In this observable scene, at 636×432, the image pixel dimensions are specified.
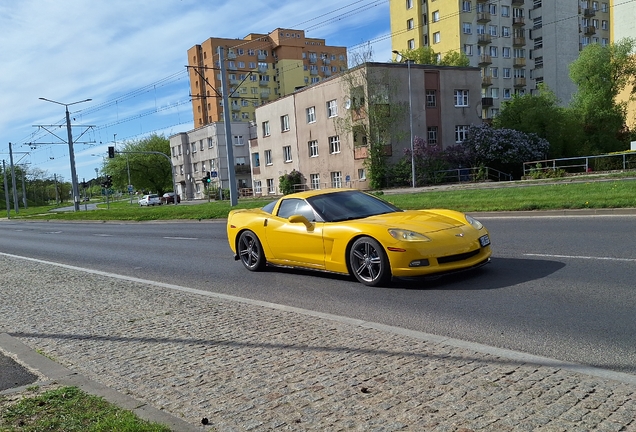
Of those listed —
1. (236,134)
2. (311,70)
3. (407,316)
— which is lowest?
(407,316)

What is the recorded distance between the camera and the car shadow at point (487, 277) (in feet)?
21.8

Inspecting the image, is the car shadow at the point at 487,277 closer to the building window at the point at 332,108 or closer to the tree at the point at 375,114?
the tree at the point at 375,114

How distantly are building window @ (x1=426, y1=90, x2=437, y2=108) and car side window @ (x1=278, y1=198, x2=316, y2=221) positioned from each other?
122ft

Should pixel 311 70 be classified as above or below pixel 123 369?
above

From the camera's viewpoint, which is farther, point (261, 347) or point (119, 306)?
point (119, 306)

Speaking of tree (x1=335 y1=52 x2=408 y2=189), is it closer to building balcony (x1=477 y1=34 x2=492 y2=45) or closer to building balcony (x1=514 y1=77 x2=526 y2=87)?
building balcony (x1=477 y1=34 x2=492 y2=45)

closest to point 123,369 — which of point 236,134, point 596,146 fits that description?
point 596,146

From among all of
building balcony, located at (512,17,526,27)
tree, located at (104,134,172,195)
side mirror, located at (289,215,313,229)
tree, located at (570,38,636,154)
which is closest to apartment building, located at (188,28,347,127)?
tree, located at (104,134,172,195)

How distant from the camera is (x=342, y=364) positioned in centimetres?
405

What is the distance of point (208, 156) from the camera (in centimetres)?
7444

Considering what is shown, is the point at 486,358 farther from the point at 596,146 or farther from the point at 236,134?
the point at 236,134

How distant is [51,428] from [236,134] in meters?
70.3

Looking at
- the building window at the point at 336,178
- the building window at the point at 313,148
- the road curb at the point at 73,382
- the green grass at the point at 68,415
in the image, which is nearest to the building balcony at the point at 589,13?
the building window at the point at 313,148

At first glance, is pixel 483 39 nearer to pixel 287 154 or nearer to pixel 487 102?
pixel 487 102
